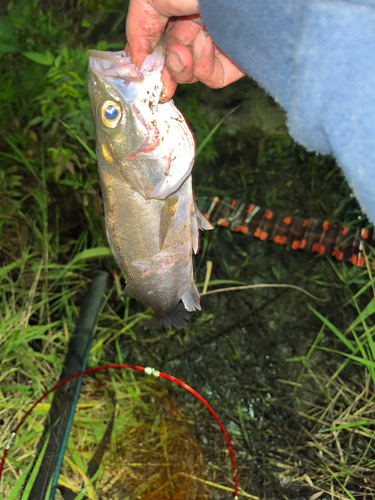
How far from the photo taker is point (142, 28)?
1.19 meters

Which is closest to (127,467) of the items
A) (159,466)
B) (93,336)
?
(159,466)

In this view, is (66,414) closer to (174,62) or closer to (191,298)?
(191,298)

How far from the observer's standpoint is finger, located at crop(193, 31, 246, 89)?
4.00 ft

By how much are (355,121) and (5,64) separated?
114 inches

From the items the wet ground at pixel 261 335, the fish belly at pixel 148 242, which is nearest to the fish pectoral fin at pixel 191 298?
the fish belly at pixel 148 242

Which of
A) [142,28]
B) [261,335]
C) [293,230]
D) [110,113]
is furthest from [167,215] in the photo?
[293,230]

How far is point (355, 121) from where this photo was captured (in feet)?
2.61

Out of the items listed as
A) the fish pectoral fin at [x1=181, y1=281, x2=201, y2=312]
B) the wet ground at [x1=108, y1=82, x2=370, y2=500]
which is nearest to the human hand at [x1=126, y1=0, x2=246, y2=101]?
the fish pectoral fin at [x1=181, y1=281, x2=201, y2=312]

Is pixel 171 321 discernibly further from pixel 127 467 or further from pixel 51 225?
pixel 51 225

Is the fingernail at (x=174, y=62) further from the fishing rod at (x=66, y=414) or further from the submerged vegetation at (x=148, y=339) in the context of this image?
the fishing rod at (x=66, y=414)

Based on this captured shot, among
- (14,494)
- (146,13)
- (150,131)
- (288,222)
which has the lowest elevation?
(14,494)

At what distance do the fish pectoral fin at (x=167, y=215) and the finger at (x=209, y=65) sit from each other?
47 cm

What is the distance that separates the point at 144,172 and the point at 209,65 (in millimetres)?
450

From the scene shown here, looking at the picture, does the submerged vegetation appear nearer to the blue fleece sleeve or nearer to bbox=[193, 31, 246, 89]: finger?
bbox=[193, 31, 246, 89]: finger
